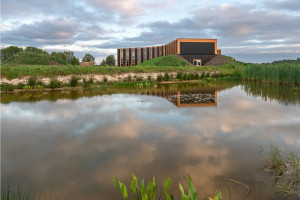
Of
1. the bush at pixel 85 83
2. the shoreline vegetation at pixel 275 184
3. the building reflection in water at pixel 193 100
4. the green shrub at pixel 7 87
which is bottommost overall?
the shoreline vegetation at pixel 275 184

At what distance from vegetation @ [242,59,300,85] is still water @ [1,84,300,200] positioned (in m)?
8.21

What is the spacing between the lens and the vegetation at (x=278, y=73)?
14.3 metres

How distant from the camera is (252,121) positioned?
6176mm

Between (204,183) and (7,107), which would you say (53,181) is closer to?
(204,183)

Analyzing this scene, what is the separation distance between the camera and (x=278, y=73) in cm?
1553

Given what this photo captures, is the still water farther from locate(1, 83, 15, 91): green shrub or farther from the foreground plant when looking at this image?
locate(1, 83, 15, 91): green shrub

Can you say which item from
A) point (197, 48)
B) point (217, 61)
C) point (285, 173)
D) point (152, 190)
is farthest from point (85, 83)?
point (197, 48)

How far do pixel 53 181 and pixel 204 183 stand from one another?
6.68 ft

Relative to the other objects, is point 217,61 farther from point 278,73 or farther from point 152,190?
point 152,190

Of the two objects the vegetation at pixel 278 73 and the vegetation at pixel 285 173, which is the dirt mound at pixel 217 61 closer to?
the vegetation at pixel 278 73

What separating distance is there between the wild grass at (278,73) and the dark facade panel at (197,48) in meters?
28.9

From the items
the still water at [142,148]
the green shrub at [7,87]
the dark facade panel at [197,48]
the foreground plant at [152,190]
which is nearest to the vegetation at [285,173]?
the still water at [142,148]

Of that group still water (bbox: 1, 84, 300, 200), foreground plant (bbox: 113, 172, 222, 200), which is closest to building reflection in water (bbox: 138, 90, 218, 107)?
still water (bbox: 1, 84, 300, 200)

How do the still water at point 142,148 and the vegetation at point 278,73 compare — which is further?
the vegetation at point 278,73
